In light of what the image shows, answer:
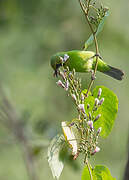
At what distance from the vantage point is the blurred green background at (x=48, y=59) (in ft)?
25.3

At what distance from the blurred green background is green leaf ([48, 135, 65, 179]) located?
591cm

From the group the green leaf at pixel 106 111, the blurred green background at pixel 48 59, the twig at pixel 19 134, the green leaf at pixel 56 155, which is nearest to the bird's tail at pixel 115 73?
the green leaf at pixel 106 111

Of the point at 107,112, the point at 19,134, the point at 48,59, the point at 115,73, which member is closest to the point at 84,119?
the point at 107,112

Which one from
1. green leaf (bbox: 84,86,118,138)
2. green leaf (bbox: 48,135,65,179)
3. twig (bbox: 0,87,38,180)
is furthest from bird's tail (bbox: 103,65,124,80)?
twig (bbox: 0,87,38,180)

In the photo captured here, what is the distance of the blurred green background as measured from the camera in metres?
7.70

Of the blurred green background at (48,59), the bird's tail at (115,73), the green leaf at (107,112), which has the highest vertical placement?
the blurred green background at (48,59)

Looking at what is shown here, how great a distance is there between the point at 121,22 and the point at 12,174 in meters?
3.81

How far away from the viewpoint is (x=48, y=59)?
321 inches

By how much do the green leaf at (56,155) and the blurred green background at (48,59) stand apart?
5907 millimetres

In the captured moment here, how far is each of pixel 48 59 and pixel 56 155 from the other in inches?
265

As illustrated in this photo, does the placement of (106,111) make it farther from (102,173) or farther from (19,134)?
(19,134)

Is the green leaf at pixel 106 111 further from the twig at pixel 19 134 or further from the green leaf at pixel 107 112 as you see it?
the twig at pixel 19 134

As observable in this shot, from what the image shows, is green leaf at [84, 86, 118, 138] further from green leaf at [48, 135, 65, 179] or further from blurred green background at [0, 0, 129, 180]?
blurred green background at [0, 0, 129, 180]

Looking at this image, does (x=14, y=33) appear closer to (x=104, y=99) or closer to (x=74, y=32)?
(x=74, y=32)
